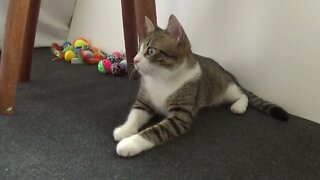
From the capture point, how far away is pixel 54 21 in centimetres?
201

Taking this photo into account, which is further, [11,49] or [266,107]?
[266,107]

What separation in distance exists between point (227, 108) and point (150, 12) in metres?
0.45

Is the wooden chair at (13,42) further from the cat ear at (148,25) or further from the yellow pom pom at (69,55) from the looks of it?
the yellow pom pom at (69,55)

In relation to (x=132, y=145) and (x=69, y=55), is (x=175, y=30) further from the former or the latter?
(x=69, y=55)

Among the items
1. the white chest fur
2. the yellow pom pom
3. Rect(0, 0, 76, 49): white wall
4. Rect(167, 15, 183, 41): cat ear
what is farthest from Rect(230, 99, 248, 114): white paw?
Rect(0, 0, 76, 49): white wall

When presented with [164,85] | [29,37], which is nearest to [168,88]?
[164,85]

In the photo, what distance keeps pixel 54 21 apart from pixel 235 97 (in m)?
1.26

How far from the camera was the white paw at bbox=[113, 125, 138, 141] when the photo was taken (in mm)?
912

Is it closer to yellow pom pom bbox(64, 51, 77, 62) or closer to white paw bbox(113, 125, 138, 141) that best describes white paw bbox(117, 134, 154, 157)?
white paw bbox(113, 125, 138, 141)

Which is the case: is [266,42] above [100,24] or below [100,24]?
above

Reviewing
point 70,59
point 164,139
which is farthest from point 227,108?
point 70,59

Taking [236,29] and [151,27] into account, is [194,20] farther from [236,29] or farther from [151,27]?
[151,27]

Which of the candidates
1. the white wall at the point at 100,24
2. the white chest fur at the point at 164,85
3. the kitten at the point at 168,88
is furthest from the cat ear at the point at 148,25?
the white wall at the point at 100,24

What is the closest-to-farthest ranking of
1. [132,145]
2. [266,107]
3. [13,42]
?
[132,145], [13,42], [266,107]
